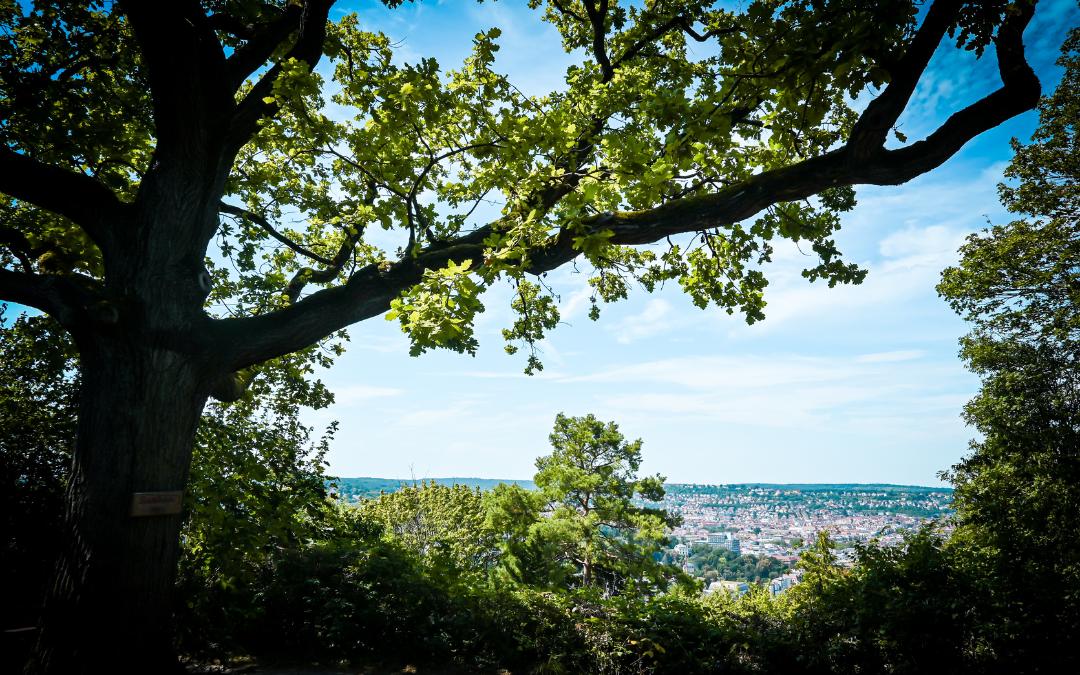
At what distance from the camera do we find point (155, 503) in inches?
172

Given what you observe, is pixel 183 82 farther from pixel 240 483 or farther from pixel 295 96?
pixel 240 483

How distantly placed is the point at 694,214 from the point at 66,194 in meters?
6.36

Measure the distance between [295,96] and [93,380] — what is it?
3.19 m

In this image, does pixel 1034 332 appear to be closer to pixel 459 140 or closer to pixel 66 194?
pixel 459 140

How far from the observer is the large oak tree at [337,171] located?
12.8ft

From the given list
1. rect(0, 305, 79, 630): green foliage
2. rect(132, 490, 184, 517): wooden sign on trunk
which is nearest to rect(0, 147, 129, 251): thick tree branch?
rect(132, 490, 184, 517): wooden sign on trunk

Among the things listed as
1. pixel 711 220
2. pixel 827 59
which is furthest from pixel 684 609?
pixel 827 59

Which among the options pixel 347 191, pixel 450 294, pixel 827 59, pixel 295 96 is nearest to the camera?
pixel 827 59

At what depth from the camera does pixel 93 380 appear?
455cm

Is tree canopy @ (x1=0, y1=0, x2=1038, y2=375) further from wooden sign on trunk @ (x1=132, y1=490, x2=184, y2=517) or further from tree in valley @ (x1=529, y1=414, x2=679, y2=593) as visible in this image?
tree in valley @ (x1=529, y1=414, x2=679, y2=593)

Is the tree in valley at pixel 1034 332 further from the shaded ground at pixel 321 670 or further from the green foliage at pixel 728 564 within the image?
the green foliage at pixel 728 564

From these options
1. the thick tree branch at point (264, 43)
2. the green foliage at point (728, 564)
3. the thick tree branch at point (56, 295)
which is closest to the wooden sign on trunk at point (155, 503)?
the thick tree branch at point (56, 295)

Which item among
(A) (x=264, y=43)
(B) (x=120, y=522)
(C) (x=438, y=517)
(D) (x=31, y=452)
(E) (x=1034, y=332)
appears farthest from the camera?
(C) (x=438, y=517)

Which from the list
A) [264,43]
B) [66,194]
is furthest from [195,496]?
[264,43]
